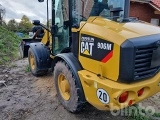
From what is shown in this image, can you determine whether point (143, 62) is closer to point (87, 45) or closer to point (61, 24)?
point (87, 45)

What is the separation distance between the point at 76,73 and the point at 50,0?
2096 mm

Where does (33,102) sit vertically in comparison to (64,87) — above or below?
below

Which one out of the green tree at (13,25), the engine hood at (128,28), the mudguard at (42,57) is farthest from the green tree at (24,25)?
the engine hood at (128,28)

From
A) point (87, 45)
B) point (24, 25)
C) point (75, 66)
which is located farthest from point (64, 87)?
point (24, 25)

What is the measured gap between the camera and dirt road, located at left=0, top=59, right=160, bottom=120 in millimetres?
3457

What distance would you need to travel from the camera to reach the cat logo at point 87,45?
9.73ft

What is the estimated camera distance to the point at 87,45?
3047 mm

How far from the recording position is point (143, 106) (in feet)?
12.5

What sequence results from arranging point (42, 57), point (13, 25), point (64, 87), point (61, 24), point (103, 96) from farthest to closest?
1. point (13, 25)
2. point (42, 57)
3. point (61, 24)
4. point (64, 87)
5. point (103, 96)

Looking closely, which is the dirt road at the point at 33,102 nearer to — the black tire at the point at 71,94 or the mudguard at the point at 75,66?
the black tire at the point at 71,94

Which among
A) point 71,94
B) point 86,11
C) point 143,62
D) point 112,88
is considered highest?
point 86,11

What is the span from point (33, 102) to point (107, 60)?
191cm

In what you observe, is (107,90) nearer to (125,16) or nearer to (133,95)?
(133,95)

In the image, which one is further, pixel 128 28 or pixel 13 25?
pixel 13 25
